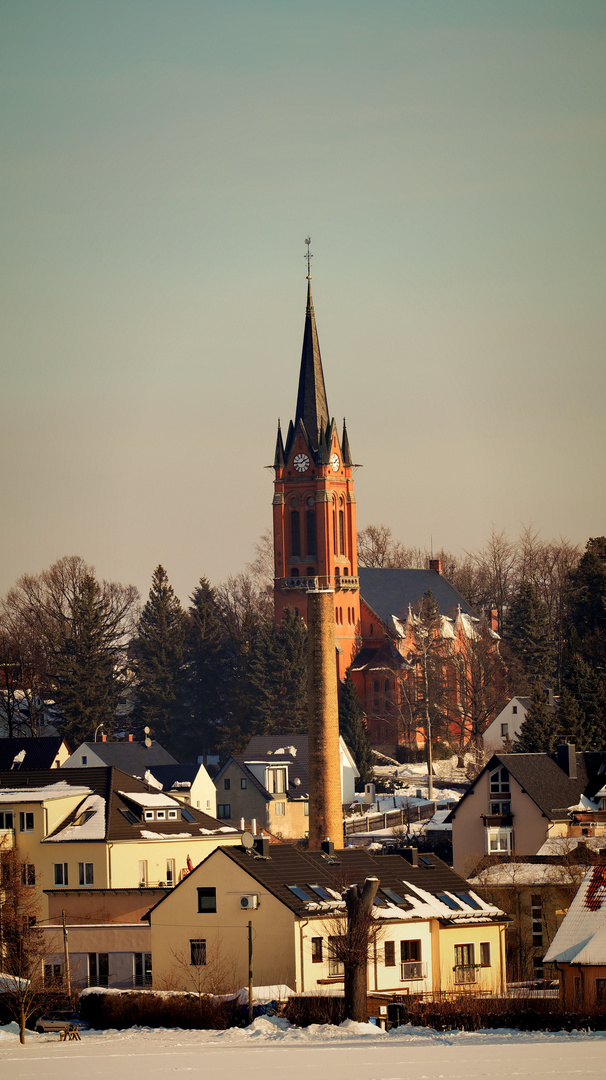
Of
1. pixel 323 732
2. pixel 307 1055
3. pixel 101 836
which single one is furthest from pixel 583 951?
pixel 323 732

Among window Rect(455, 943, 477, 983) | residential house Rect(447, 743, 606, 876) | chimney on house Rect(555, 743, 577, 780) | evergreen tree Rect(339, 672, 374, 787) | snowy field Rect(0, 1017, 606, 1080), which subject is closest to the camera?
snowy field Rect(0, 1017, 606, 1080)

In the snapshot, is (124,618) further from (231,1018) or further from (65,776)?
(231,1018)

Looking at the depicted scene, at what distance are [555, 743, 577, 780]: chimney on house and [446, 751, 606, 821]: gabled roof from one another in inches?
5.4

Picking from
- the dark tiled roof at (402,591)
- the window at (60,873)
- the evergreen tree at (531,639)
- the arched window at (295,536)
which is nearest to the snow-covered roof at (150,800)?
the window at (60,873)

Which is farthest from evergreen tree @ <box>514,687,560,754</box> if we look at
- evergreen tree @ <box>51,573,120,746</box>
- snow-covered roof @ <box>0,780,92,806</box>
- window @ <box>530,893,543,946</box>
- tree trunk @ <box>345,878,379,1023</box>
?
tree trunk @ <box>345,878,379,1023</box>

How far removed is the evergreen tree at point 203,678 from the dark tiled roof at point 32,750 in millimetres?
24927

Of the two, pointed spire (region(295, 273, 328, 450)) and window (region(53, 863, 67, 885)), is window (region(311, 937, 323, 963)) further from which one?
pointed spire (region(295, 273, 328, 450))

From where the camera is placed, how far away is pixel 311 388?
132750mm

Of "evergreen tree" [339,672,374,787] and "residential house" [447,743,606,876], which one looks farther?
"evergreen tree" [339,672,374,787]

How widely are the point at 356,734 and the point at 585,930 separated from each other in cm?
6237

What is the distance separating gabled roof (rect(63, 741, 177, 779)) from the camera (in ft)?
314

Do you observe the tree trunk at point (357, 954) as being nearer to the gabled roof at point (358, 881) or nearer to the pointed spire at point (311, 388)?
the gabled roof at point (358, 881)

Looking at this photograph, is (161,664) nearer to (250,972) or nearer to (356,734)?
(356,734)

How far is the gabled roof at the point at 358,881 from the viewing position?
5156cm
